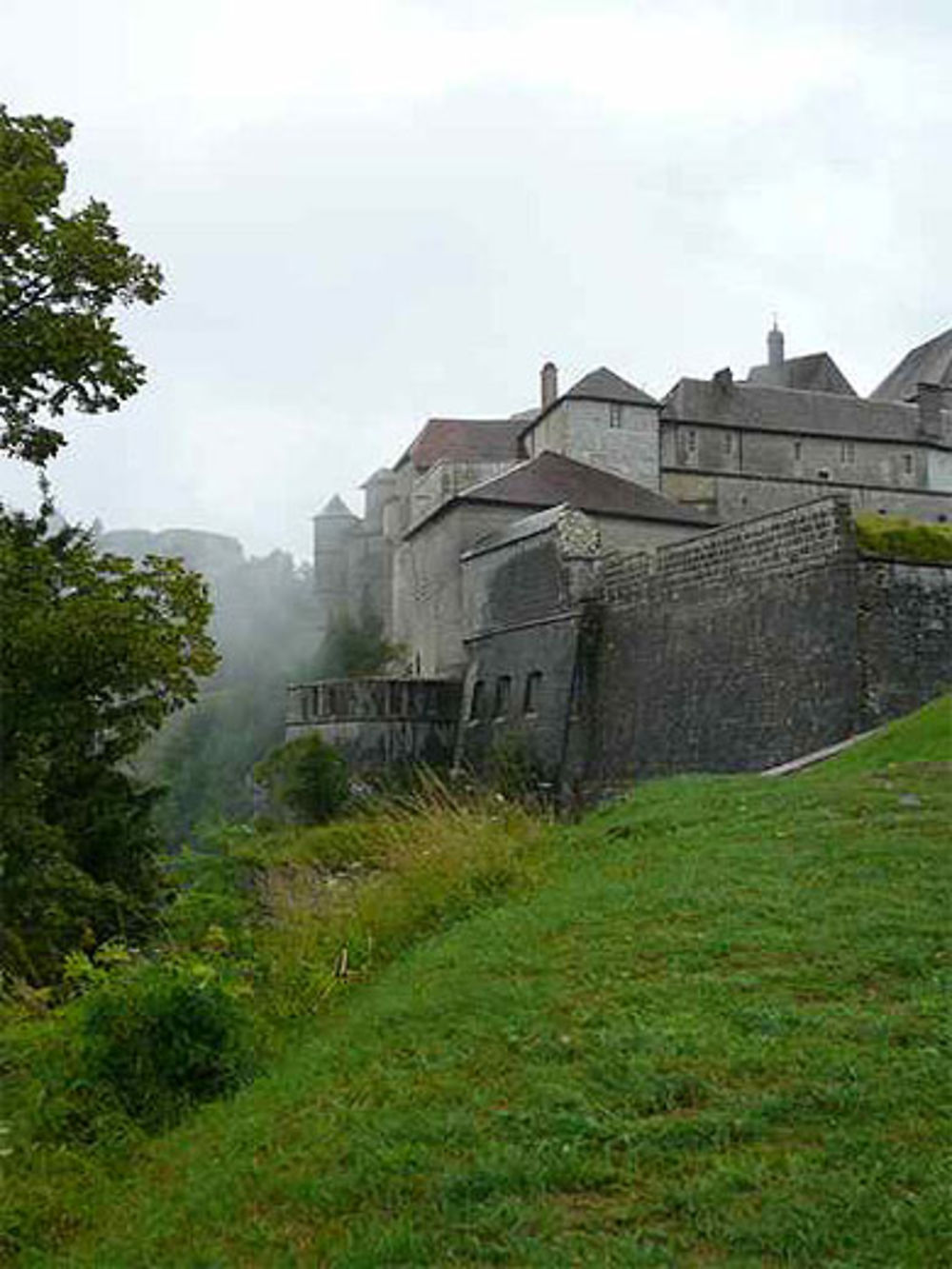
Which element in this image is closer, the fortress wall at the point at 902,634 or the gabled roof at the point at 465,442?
the fortress wall at the point at 902,634

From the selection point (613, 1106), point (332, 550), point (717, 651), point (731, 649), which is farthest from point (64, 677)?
point (332, 550)

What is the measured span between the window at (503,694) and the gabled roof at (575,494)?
569 cm

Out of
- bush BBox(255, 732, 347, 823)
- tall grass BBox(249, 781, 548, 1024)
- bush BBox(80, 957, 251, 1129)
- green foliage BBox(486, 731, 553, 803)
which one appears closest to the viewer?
bush BBox(80, 957, 251, 1129)

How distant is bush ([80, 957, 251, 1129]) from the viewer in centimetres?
660

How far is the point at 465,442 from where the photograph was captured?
57.5 m

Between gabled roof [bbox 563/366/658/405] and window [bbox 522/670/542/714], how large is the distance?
1811cm

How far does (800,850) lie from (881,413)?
47.1 m

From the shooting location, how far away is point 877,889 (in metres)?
7.45

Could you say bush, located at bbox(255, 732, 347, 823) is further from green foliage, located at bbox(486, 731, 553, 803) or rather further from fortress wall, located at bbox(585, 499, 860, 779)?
fortress wall, located at bbox(585, 499, 860, 779)

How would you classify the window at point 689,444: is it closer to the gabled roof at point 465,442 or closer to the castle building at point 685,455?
the castle building at point 685,455

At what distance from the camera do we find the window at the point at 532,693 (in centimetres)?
3125

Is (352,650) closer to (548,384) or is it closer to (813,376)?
(548,384)

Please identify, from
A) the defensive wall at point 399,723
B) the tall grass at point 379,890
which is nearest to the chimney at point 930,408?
the defensive wall at point 399,723

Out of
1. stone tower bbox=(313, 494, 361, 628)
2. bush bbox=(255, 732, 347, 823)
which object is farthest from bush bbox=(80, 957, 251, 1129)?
stone tower bbox=(313, 494, 361, 628)
